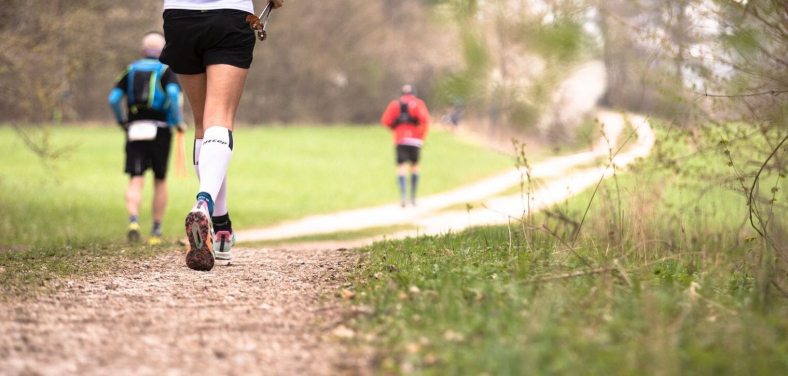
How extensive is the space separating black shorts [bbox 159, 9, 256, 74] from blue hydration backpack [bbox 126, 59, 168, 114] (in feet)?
12.4

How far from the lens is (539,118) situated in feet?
95.6

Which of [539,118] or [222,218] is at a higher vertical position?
[539,118]

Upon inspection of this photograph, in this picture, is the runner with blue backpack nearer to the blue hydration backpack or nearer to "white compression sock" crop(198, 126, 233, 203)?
the blue hydration backpack

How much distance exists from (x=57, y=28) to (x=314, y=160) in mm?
17891

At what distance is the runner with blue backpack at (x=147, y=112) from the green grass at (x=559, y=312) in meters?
3.56

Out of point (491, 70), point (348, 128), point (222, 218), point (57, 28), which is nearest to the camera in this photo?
point (222, 218)

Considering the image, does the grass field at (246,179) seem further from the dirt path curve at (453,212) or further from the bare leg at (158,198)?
the dirt path curve at (453,212)

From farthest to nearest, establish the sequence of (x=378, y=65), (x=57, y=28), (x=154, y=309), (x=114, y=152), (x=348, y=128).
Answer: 1. (x=378, y=65)
2. (x=348, y=128)
3. (x=114, y=152)
4. (x=57, y=28)
5. (x=154, y=309)

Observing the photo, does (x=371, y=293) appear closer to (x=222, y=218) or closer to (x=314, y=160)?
(x=222, y=218)

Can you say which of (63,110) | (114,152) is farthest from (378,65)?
(63,110)

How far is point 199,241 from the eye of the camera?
4.39 metres

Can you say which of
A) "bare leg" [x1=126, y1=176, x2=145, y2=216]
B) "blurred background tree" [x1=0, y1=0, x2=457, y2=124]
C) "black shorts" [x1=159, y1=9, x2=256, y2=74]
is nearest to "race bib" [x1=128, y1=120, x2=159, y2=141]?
"bare leg" [x1=126, y1=176, x2=145, y2=216]

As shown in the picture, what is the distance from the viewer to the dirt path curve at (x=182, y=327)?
2844 millimetres

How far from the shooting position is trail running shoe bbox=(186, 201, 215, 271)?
14.1 feet
